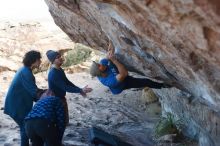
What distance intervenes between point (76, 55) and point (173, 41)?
45.9 feet

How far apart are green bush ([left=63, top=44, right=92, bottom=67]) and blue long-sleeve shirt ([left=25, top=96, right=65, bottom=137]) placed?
11813 mm

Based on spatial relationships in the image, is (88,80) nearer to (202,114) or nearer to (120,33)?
(202,114)

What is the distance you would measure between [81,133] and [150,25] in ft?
15.7

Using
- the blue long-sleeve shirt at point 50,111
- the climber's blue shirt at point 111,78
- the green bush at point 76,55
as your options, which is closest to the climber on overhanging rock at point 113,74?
the climber's blue shirt at point 111,78

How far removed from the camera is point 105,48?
9.21m

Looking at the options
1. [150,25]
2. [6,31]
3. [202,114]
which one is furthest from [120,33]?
[6,31]

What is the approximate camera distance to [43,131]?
5766mm

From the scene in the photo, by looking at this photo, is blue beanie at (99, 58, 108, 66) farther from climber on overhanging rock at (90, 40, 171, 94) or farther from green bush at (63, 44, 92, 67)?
green bush at (63, 44, 92, 67)

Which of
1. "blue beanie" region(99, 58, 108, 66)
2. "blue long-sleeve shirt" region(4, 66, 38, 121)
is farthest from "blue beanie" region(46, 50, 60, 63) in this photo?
"blue beanie" region(99, 58, 108, 66)

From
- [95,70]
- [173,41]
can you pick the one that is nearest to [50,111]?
[95,70]

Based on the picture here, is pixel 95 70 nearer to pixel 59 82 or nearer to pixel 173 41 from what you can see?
pixel 59 82

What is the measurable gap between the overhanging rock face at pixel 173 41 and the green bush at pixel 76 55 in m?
9.74

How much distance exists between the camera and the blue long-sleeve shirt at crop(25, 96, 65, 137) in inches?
229

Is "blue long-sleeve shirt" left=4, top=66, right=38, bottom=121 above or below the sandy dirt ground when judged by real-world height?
above
